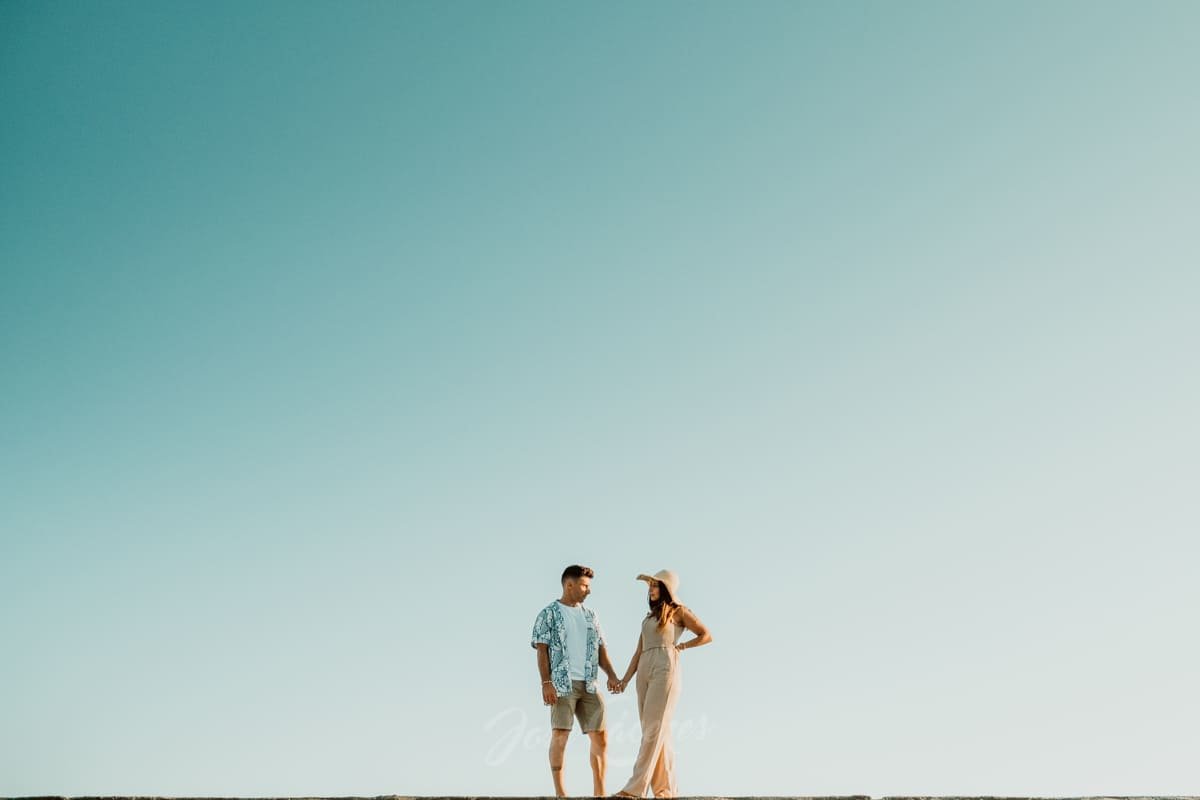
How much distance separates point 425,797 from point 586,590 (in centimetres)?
330

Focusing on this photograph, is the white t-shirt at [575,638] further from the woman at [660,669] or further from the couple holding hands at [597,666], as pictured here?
the woman at [660,669]

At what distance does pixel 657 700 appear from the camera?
10727 mm

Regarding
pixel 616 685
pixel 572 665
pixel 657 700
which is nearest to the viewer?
pixel 657 700

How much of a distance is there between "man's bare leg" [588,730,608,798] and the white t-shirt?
0.62m

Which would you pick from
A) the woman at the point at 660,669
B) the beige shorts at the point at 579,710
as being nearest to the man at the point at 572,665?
the beige shorts at the point at 579,710

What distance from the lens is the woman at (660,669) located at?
34.7ft

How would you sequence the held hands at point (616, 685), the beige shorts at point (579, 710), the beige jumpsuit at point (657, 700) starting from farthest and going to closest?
the held hands at point (616, 685)
the beige shorts at point (579, 710)
the beige jumpsuit at point (657, 700)

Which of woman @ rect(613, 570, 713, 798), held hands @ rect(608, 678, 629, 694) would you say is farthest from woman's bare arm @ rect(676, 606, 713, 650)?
held hands @ rect(608, 678, 629, 694)

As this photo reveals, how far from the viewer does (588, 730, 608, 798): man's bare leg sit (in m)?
11.0

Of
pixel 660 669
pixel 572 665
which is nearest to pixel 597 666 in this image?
pixel 572 665

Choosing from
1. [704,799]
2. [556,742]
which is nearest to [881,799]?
[704,799]

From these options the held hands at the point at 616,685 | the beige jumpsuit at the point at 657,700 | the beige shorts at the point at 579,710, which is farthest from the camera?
the held hands at the point at 616,685

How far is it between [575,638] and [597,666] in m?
0.40

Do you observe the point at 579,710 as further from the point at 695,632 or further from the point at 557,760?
the point at 695,632
